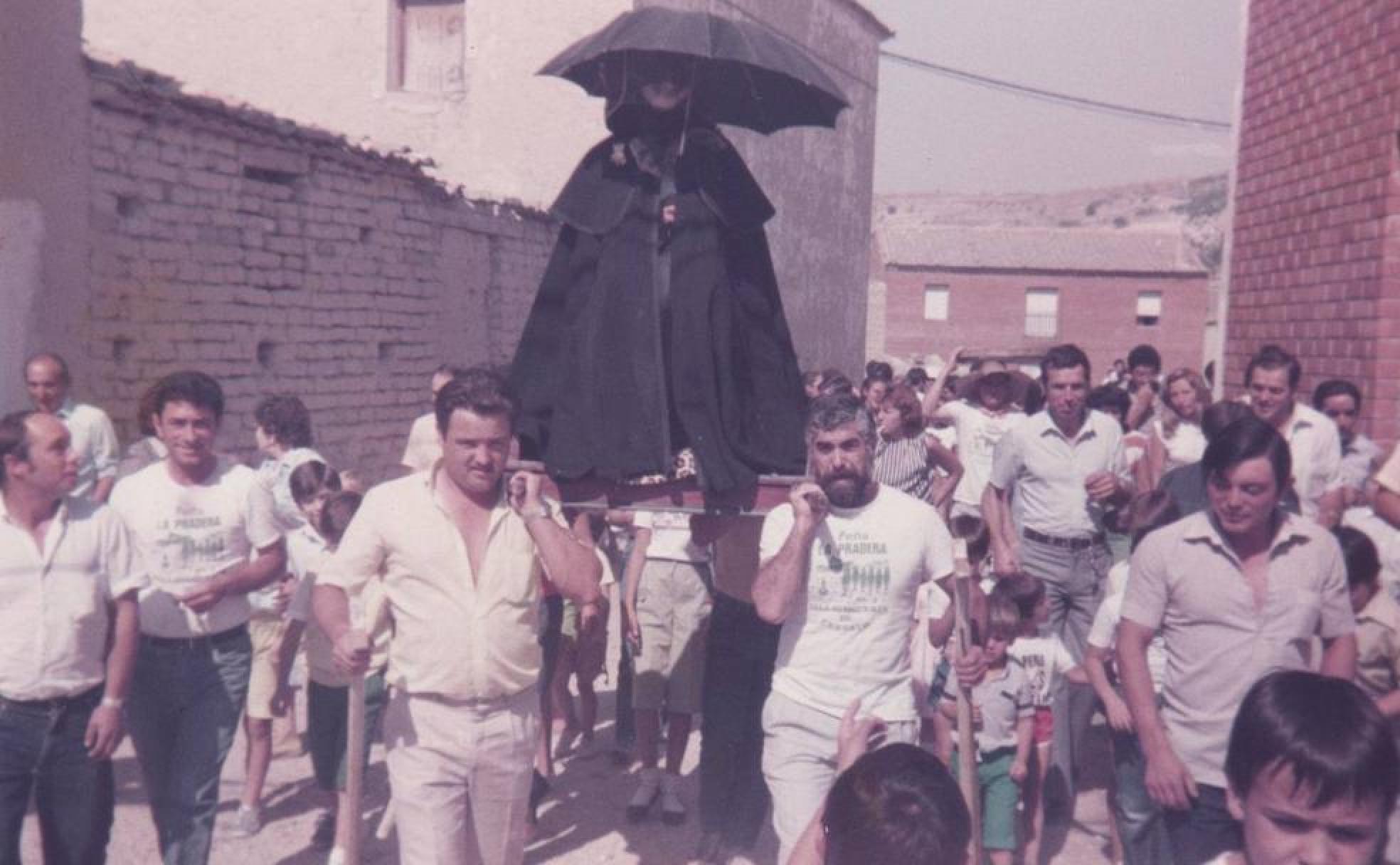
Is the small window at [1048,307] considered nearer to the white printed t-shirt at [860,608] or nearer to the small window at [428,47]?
the small window at [428,47]

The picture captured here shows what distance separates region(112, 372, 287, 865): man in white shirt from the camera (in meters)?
4.86

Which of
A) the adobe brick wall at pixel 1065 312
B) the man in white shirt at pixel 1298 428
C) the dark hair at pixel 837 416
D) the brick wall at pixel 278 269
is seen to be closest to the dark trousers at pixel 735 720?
the dark hair at pixel 837 416

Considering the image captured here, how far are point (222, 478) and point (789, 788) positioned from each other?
7.89 ft

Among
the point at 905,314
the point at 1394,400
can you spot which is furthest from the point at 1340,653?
the point at 905,314

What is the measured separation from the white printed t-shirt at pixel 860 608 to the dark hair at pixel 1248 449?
0.89 m

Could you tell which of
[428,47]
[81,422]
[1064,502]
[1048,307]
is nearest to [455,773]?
[1064,502]

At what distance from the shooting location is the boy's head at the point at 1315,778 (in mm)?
2561

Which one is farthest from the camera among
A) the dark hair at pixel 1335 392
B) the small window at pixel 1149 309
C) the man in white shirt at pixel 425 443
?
the small window at pixel 1149 309

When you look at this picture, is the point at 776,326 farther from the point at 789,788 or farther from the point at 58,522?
the point at 58,522

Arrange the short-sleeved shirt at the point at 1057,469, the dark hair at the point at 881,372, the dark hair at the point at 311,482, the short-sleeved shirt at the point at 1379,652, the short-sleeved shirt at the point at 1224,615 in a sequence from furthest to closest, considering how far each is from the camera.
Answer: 1. the dark hair at the point at 881,372
2. the short-sleeved shirt at the point at 1057,469
3. the dark hair at the point at 311,482
4. the short-sleeved shirt at the point at 1379,652
5. the short-sleeved shirt at the point at 1224,615

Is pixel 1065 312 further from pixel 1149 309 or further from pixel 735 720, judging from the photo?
pixel 735 720

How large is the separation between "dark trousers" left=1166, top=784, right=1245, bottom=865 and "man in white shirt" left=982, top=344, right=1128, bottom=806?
219 centimetres

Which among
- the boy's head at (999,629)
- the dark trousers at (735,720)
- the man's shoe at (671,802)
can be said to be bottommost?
the man's shoe at (671,802)

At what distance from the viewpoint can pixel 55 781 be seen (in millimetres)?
4379
